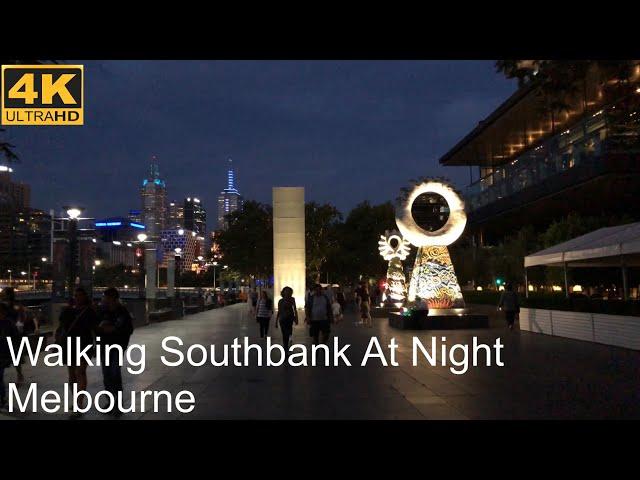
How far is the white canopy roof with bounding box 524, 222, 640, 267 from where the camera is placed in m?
16.8

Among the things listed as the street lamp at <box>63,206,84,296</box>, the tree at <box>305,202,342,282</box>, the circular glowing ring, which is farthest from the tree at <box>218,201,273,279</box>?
the circular glowing ring

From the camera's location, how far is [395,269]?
3600 centimetres

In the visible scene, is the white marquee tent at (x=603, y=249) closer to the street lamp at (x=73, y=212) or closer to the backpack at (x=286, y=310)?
the backpack at (x=286, y=310)

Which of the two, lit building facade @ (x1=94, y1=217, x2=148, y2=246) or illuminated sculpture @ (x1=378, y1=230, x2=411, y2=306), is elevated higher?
lit building facade @ (x1=94, y1=217, x2=148, y2=246)

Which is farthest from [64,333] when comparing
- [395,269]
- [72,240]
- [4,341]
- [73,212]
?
[395,269]

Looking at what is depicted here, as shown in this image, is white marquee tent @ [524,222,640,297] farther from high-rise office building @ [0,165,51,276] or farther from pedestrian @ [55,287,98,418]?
high-rise office building @ [0,165,51,276]

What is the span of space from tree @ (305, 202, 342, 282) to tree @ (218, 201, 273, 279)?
195 inches

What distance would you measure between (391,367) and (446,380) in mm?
2023

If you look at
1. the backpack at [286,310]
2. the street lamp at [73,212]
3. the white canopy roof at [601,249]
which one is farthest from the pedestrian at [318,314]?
the street lamp at [73,212]

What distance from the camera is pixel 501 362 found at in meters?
13.6
